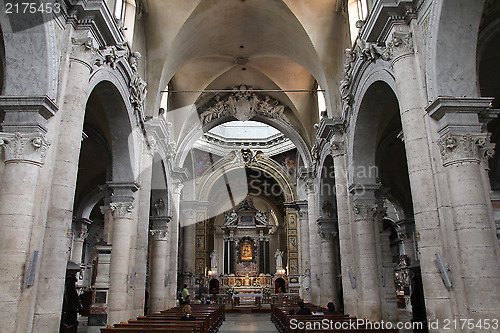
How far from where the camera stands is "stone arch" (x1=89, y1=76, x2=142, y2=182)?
11.6 m

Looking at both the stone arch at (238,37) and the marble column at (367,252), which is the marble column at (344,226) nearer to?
the marble column at (367,252)

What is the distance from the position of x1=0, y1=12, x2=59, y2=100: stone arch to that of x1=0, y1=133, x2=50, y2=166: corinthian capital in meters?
0.89

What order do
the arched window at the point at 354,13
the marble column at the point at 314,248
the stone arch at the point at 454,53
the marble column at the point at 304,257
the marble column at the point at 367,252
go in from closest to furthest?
the stone arch at the point at 454,53
the marble column at the point at 367,252
the arched window at the point at 354,13
the marble column at the point at 314,248
the marble column at the point at 304,257

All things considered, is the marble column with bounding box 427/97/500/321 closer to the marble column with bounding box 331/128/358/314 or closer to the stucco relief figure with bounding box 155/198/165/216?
the marble column with bounding box 331/128/358/314

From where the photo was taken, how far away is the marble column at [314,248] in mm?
19188

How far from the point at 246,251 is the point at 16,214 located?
98.7ft

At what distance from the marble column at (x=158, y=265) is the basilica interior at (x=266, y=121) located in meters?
0.06

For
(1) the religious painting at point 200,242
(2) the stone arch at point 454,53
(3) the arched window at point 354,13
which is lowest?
(1) the religious painting at point 200,242

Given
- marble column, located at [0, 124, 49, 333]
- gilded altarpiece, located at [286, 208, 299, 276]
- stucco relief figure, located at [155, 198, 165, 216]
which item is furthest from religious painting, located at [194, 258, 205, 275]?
marble column, located at [0, 124, 49, 333]

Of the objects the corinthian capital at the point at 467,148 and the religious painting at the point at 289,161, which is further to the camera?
the religious painting at the point at 289,161

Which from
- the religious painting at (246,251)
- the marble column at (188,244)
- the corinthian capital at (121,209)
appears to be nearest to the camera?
the corinthian capital at (121,209)

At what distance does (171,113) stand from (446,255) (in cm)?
1513

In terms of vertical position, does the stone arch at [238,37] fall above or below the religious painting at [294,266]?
above

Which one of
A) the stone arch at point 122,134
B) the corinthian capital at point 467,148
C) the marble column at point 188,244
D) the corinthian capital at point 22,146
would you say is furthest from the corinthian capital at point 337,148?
the marble column at point 188,244
